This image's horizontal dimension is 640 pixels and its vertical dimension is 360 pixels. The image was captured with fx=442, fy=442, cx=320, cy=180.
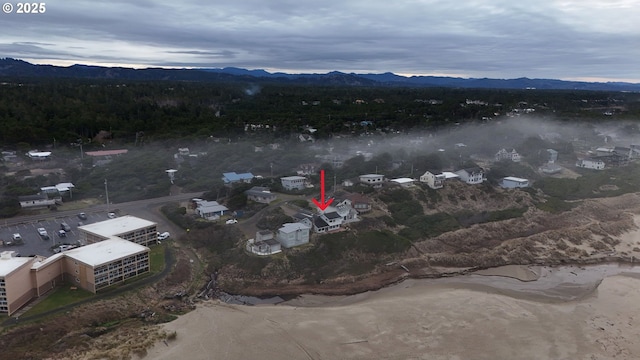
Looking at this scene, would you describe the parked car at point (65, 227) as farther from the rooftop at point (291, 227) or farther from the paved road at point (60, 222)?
the rooftop at point (291, 227)

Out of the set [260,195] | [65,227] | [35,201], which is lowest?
[65,227]

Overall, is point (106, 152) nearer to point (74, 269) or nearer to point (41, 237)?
point (41, 237)

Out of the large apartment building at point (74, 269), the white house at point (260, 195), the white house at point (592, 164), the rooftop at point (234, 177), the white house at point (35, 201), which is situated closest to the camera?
the large apartment building at point (74, 269)

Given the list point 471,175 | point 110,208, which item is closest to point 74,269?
point 110,208

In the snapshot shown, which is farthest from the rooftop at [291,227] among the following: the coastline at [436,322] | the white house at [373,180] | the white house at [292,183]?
the white house at [373,180]

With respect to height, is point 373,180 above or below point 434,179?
below

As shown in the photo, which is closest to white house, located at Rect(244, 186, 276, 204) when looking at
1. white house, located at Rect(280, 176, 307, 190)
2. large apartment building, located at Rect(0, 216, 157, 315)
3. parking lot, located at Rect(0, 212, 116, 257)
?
white house, located at Rect(280, 176, 307, 190)

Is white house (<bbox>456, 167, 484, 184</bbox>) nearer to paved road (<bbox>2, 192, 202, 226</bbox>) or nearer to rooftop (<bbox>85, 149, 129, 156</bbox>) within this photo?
paved road (<bbox>2, 192, 202, 226</bbox>)
